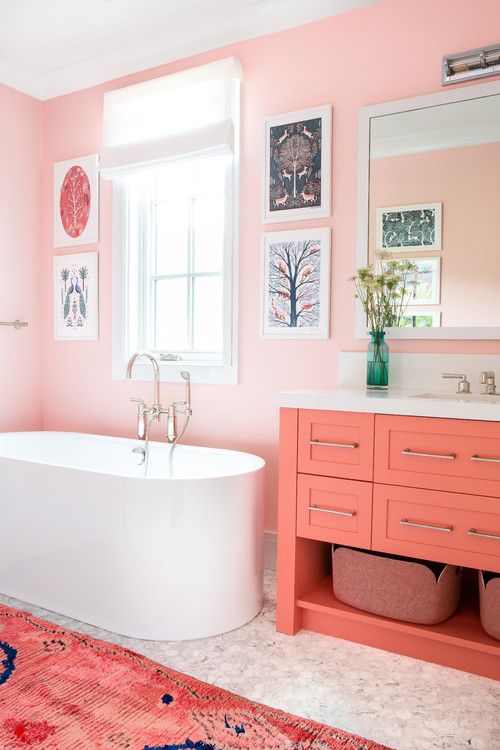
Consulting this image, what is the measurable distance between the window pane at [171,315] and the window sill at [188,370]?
156 mm

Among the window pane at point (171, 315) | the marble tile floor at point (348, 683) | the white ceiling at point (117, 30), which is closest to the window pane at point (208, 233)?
the window pane at point (171, 315)

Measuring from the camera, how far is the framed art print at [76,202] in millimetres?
3338

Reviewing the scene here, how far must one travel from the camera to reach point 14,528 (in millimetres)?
2381

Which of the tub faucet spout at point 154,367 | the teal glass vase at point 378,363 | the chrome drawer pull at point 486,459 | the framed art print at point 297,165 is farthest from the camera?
the tub faucet spout at point 154,367

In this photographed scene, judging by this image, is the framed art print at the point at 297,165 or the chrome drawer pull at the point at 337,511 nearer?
the chrome drawer pull at the point at 337,511

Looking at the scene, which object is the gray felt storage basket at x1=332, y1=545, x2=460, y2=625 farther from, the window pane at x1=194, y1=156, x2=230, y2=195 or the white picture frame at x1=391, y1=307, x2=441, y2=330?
the window pane at x1=194, y1=156, x2=230, y2=195

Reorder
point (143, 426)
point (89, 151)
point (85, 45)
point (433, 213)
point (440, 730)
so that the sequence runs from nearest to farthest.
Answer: point (440, 730) → point (433, 213) → point (143, 426) → point (85, 45) → point (89, 151)

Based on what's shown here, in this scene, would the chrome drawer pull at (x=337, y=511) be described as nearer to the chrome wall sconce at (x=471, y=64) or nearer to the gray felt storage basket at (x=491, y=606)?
the gray felt storage basket at (x=491, y=606)

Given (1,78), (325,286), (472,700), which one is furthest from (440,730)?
(1,78)

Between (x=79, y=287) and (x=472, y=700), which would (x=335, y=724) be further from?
(x=79, y=287)

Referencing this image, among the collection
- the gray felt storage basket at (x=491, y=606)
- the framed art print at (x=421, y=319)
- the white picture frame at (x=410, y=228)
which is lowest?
the gray felt storage basket at (x=491, y=606)

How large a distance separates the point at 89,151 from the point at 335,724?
10.2ft

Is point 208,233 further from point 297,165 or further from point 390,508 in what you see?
point 390,508

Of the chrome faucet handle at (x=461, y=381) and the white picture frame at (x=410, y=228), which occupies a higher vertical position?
the white picture frame at (x=410, y=228)
